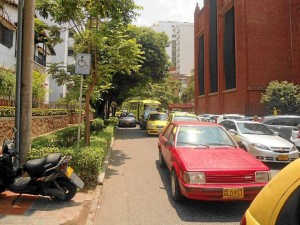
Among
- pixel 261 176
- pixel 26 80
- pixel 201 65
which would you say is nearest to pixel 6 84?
pixel 26 80

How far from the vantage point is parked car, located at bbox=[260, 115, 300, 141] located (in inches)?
526

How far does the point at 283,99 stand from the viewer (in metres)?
25.4

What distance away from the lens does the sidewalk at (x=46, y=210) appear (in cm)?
457

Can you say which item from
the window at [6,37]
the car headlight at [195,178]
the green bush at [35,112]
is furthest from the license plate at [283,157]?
the window at [6,37]

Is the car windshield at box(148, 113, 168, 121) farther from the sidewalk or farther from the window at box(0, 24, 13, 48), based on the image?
the sidewalk

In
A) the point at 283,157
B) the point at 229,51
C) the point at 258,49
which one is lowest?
the point at 283,157

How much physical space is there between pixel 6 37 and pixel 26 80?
14363 mm

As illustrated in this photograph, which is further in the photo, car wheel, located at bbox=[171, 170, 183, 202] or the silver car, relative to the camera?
the silver car

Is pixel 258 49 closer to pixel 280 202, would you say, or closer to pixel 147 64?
pixel 147 64

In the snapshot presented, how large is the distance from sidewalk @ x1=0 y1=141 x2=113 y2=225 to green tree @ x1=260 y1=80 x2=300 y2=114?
23.4 metres

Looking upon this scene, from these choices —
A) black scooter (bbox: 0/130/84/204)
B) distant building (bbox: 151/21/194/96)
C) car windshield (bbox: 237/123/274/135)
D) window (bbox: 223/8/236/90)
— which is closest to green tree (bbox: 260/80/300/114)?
window (bbox: 223/8/236/90)

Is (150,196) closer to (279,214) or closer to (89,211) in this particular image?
(89,211)

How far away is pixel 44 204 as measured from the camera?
5344 mm

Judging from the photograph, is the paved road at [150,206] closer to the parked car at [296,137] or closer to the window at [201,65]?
the parked car at [296,137]
